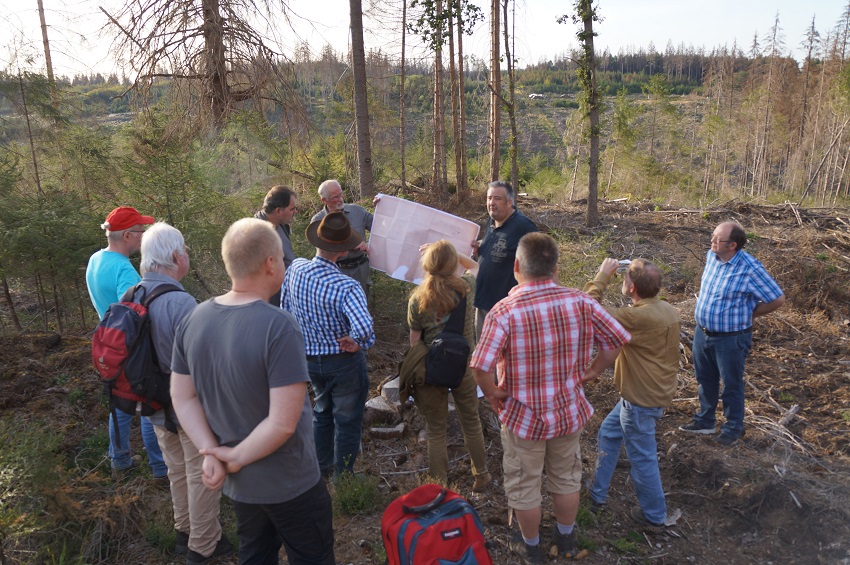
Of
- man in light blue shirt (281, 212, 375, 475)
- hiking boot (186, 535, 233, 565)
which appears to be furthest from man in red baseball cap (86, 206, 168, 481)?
hiking boot (186, 535, 233, 565)

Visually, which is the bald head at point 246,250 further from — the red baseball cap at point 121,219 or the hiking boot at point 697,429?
the hiking boot at point 697,429

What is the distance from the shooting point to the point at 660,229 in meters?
12.2

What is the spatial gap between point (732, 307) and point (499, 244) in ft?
6.59

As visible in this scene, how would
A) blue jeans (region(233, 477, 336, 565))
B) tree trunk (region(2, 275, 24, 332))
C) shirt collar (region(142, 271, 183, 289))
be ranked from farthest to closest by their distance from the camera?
1. tree trunk (region(2, 275, 24, 332))
2. shirt collar (region(142, 271, 183, 289))
3. blue jeans (region(233, 477, 336, 565))

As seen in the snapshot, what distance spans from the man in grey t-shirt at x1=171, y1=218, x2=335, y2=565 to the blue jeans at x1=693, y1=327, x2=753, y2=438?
148 inches

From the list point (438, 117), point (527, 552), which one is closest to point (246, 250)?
point (527, 552)

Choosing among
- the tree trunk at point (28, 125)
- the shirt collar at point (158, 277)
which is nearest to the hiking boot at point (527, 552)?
the shirt collar at point (158, 277)

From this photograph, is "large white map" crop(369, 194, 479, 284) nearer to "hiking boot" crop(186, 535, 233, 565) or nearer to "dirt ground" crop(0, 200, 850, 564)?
"dirt ground" crop(0, 200, 850, 564)

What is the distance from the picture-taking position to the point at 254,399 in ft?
6.48

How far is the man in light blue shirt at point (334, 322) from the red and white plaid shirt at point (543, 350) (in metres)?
0.87

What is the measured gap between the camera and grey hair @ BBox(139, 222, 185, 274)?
2.86 meters

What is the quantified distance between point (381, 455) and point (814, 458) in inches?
142

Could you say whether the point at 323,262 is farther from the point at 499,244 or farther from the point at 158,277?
the point at 499,244

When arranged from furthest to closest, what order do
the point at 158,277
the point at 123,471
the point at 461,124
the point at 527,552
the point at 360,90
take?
the point at 461,124, the point at 360,90, the point at 123,471, the point at 527,552, the point at 158,277
